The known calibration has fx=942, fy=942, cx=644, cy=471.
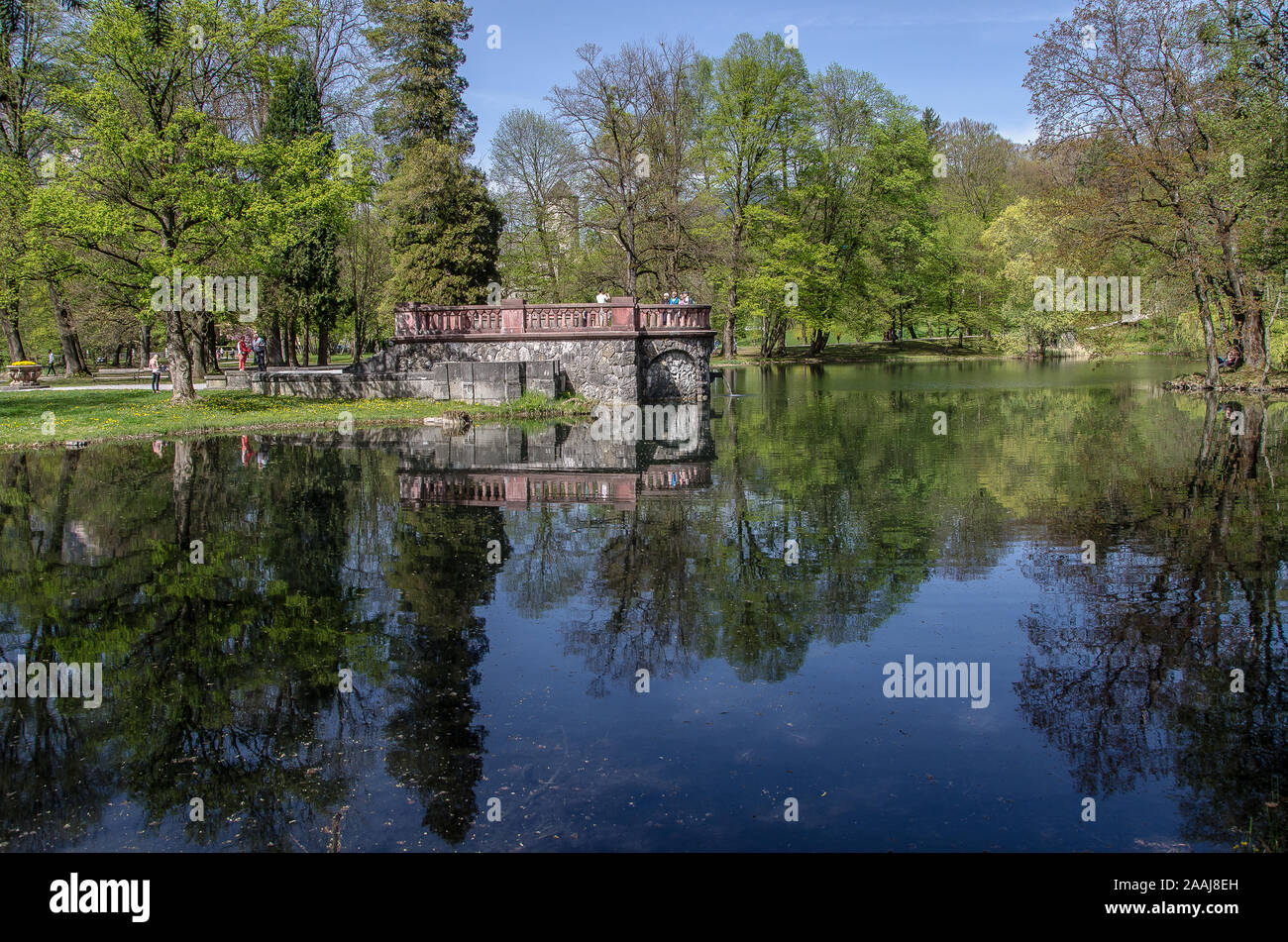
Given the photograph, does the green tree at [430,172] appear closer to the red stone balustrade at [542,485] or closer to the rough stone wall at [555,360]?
the rough stone wall at [555,360]

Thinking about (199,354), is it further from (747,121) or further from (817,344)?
(817,344)

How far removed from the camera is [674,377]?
115ft

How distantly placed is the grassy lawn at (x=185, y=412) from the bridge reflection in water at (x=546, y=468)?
13.6 ft

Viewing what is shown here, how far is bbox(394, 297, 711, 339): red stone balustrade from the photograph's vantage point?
32.3 metres

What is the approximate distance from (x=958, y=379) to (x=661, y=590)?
39.7m

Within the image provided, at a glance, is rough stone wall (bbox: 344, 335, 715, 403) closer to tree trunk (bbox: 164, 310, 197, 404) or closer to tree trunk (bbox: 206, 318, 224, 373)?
tree trunk (bbox: 164, 310, 197, 404)

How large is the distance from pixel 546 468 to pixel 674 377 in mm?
16092

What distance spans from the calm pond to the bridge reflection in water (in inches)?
8.5

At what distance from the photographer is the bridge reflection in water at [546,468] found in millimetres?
16469
